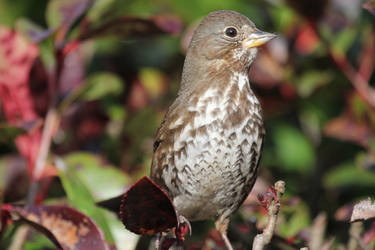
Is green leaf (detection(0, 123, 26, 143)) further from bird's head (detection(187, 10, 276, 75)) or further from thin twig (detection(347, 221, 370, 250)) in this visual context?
thin twig (detection(347, 221, 370, 250))

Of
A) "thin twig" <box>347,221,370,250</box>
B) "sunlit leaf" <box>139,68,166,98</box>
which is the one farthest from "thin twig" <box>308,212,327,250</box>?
"sunlit leaf" <box>139,68,166,98</box>

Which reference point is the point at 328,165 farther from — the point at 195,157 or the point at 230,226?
the point at 195,157

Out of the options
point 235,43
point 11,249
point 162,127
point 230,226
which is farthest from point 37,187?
point 235,43

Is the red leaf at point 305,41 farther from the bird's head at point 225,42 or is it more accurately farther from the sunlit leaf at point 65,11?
the sunlit leaf at point 65,11

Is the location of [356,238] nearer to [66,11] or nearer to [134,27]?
[134,27]

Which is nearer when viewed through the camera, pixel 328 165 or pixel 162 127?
pixel 162 127

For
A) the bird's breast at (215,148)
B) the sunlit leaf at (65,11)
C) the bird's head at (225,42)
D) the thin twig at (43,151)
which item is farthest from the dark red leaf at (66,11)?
the bird's breast at (215,148)
